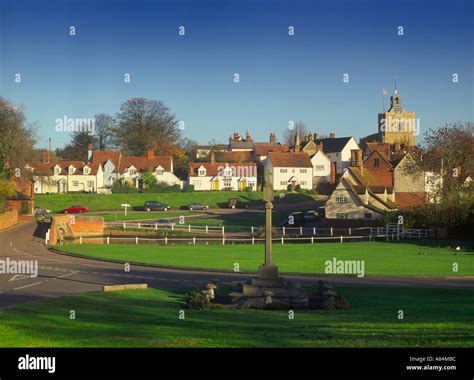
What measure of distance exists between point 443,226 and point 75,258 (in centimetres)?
3082

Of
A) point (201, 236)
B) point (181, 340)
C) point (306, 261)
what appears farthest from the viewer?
point (201, 236)

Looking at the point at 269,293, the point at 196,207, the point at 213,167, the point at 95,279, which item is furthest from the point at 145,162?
the point at 269,293

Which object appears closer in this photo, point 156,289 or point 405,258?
point 156,289

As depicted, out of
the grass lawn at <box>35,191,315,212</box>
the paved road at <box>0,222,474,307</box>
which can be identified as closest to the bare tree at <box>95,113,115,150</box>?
the grass lawn at <box>35,191,315,212</box>

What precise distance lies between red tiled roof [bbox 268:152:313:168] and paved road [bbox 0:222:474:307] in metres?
70.9

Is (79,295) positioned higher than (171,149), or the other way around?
(171,149)

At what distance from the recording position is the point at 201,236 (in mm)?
64250

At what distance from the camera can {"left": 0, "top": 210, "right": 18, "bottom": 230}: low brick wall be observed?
Answer: 2586 inches

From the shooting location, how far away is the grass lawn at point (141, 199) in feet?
305

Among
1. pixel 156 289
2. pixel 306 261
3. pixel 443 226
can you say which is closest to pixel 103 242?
pixel 306 261

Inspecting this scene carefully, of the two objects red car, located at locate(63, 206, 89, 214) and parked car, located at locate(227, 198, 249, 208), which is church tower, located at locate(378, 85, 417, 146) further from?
red car, located at locate(63, 206, 89, 214)

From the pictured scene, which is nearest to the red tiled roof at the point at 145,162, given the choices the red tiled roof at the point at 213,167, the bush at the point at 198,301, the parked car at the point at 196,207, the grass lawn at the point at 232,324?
the red tiled roof at the point at 213,167

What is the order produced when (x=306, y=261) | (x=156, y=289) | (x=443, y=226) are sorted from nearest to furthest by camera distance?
1. (x=156, y=289)
2. (x=306, y=261)
3. (x=443, y=226)
